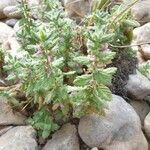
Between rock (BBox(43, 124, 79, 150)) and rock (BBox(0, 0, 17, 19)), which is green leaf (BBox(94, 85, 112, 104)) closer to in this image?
rock (BBox(43, 124, 79, 150))

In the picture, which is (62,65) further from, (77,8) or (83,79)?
(77,8)

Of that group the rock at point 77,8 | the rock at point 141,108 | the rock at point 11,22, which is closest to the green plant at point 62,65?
the rock at point 141,108

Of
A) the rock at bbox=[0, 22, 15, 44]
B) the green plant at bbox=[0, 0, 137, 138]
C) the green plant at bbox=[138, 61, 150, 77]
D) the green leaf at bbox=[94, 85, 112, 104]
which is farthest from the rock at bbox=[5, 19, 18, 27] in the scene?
the green leaf at bbox=[94, 85, 112, 104]

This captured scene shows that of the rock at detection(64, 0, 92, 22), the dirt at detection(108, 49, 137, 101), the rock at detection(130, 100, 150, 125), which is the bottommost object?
the rock at detection(130, 100, 150, 125)

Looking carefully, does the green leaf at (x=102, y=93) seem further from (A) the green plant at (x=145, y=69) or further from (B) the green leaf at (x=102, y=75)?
(A) the green plant at (x=145, y=69)

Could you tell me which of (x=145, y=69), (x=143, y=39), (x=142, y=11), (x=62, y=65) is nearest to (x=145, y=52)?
(x=143, y=39)
